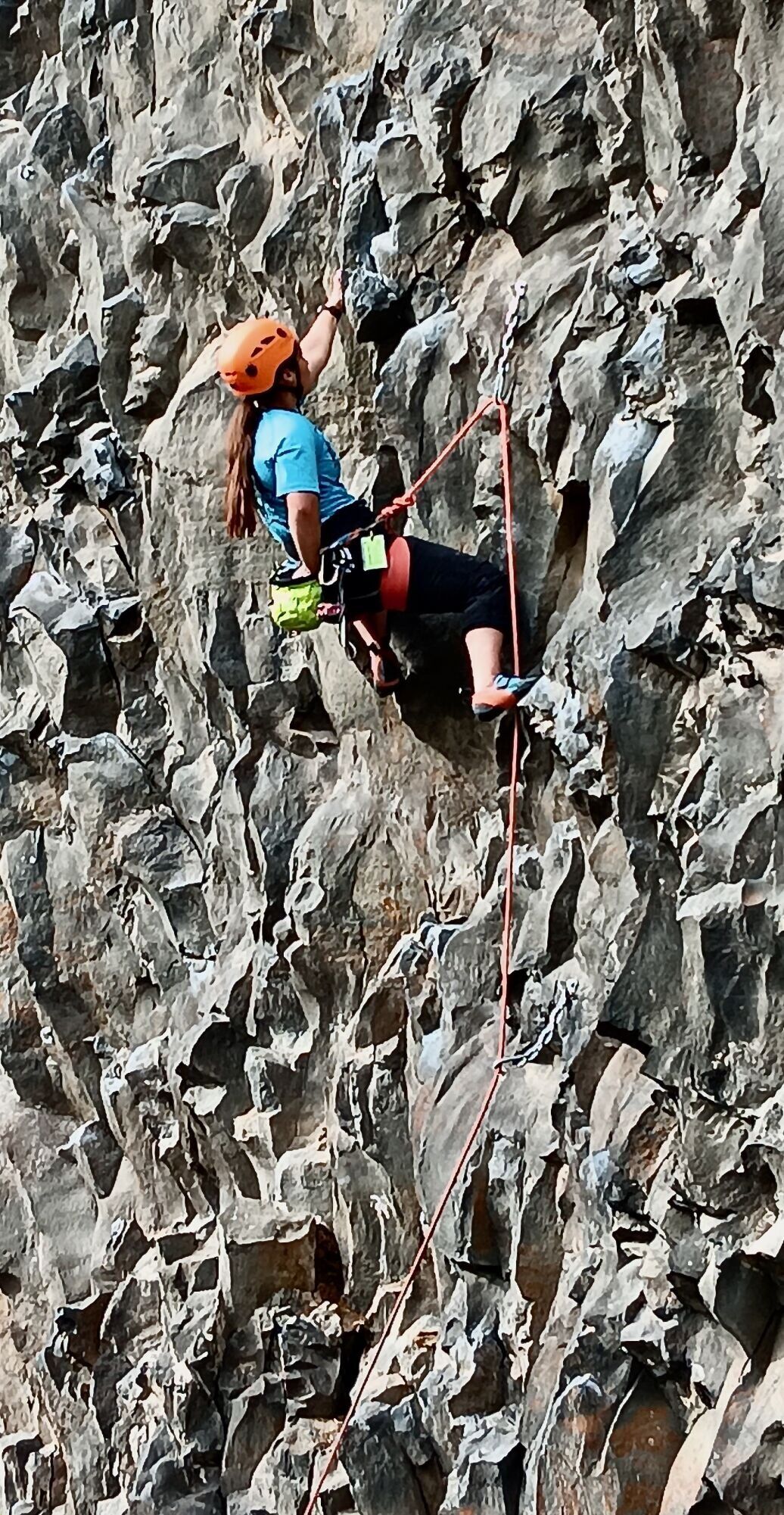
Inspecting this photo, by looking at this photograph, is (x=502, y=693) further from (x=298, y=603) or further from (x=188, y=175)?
(x=188, y=175)

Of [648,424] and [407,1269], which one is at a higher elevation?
[648,424]

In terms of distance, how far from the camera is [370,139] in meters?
8.52

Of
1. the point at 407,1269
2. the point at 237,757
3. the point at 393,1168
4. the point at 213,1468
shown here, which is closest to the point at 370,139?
the point at 237,757

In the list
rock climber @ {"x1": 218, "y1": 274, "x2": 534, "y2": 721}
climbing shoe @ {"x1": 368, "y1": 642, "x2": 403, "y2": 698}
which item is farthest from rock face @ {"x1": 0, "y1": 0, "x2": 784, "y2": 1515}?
rock climber @ {"x1": 218, "y1": 274, "x2": 534, "y2": 721}

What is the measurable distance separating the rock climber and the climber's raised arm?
0.05ft

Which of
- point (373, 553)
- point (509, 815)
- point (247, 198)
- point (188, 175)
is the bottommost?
point (509, 815)

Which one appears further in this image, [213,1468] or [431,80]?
[213,1468]

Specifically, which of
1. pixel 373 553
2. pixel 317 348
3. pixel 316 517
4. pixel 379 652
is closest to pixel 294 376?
pixel 317 348

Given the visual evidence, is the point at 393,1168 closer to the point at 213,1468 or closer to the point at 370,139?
the point at 213,1468

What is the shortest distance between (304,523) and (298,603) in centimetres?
39

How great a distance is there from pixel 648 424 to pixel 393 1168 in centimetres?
410

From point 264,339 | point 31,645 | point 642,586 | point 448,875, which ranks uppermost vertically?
point 264,339

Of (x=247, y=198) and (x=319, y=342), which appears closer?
(x=319, y=342)

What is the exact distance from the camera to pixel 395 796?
8.63 m
